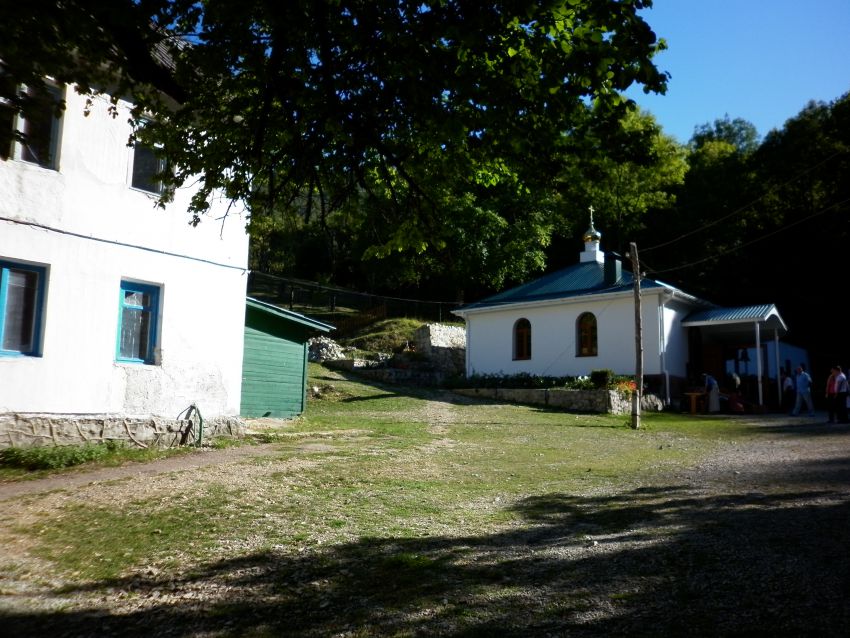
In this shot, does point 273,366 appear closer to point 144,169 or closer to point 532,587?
point 144,169

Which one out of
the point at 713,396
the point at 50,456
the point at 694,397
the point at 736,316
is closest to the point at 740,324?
the point at 736,316

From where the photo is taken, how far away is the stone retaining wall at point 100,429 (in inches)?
398

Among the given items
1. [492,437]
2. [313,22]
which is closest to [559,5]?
[313,22]

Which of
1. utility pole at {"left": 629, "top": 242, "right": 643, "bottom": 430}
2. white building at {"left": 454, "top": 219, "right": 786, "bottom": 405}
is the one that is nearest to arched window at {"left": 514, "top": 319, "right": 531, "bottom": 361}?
white building at {"left": 454, "top": 219, "right": 786, "bottom": 405}

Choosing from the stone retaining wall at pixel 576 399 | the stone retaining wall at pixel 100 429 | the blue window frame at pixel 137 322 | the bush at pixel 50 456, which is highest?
the blue window frame at pixel 137 322

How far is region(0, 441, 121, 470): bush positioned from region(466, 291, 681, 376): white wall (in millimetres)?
20008

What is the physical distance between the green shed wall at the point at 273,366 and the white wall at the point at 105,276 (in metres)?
2.38

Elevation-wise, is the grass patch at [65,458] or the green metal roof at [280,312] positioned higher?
the green metal roof at [280,312]

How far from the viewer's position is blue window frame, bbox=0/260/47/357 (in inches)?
406

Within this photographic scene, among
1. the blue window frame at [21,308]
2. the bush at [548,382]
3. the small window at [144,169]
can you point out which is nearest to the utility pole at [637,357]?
the bush at [548,382]

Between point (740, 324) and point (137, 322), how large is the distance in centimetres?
2278

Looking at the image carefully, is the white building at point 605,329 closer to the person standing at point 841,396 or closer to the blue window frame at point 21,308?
the person standing at point 841,396

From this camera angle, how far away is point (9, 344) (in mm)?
10352

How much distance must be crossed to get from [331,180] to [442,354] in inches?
1037
